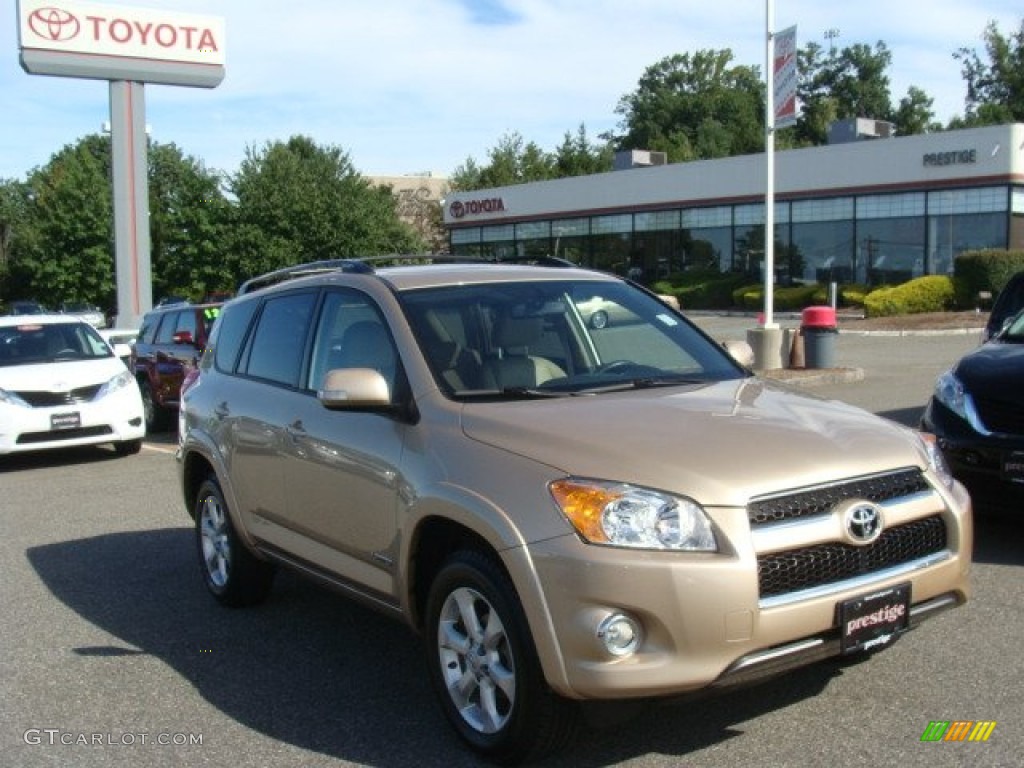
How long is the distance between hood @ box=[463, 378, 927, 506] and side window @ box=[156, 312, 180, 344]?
11275mm

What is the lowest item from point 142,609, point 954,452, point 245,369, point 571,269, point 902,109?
point 142,609

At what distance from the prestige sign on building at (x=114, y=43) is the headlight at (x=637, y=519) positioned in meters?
30.6

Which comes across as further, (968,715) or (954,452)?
(954,452)

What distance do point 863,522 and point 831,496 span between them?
15cm

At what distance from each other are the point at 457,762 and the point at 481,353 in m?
1.67

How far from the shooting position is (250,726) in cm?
445

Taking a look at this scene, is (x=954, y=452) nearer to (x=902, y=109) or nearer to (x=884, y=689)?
(x=884, y=689)

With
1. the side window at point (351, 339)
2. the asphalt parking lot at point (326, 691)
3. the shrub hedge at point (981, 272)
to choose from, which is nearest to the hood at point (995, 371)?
the asphalt parking lot at point (326, 691)

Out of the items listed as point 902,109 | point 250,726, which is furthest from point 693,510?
point 902,109

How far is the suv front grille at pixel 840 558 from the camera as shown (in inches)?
142

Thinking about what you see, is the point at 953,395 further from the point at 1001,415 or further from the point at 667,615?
the point at 667,615

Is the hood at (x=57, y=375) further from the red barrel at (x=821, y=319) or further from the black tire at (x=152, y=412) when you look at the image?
the red barrel at (x=821, y=319)

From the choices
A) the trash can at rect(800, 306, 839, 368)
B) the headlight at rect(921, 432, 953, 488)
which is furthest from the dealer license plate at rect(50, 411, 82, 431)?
the trash can at rect(800, 306, 839, 368)

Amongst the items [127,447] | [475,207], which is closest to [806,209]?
[475,207]
